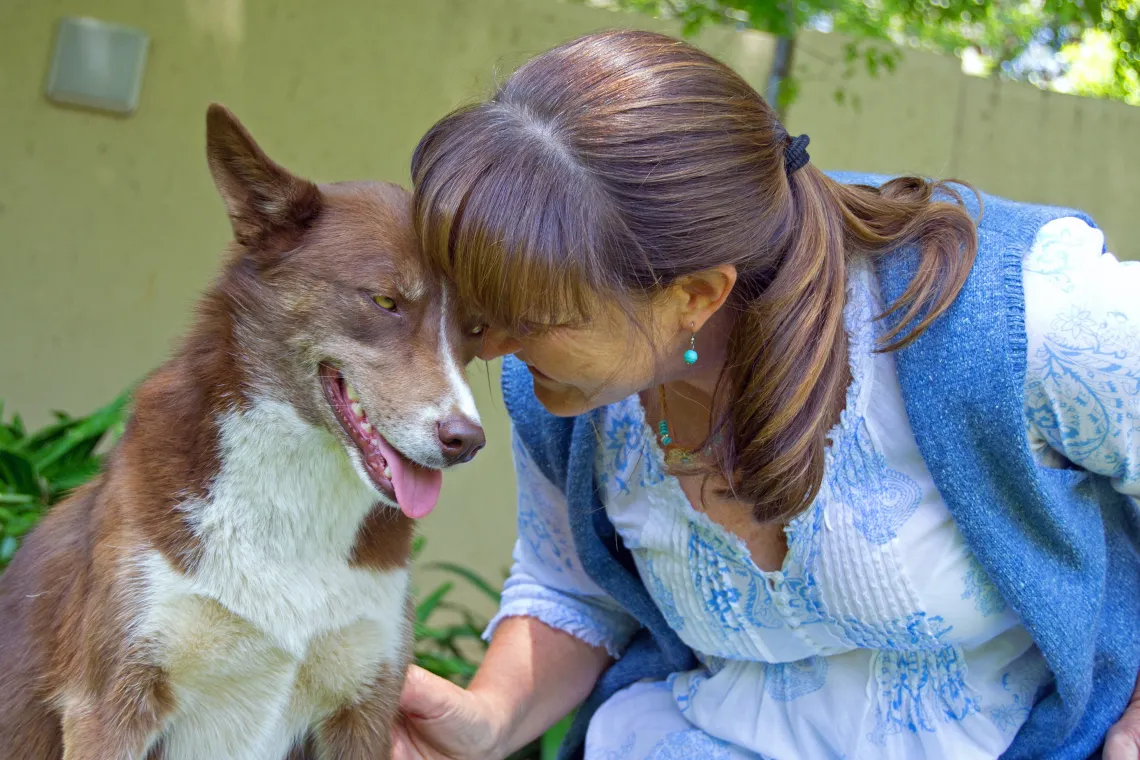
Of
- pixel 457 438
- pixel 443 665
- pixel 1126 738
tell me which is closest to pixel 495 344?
pixel 457 438

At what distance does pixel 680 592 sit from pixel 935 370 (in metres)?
0.69

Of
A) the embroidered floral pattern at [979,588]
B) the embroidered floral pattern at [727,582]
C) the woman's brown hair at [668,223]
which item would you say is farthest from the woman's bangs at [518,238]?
the embroidered floral pattern at [979,588]

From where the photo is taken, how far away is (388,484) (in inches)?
76.8

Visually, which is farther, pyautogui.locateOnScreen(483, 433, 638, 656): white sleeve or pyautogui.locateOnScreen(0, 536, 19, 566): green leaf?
pyautogui.locateOnScreen(0, 536, 19, 566): green leaf

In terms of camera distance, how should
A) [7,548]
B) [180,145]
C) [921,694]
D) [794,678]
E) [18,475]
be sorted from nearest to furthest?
[921,694]
[794,678]
[7,548]
[18,475]
[180,145]

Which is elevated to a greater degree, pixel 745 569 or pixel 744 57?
pixel 744 57

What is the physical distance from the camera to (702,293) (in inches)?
76.8

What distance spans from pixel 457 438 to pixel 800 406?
591 mm

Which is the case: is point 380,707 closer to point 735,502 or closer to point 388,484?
point 388,484

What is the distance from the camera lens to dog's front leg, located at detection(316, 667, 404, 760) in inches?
82.7

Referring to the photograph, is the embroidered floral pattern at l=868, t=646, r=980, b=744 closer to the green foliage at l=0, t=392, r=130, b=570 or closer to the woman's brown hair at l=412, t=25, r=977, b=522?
the woman's brown hair at l=412, t=25, r=977, b=522

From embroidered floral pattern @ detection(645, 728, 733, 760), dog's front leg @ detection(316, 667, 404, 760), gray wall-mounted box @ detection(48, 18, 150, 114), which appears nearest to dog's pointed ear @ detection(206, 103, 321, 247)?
dog's front leg @ detection(316, 667, 404, 760)

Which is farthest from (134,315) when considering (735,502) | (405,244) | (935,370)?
(935,370)

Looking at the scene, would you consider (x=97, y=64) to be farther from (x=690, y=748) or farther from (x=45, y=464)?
(x=690, y=748)
